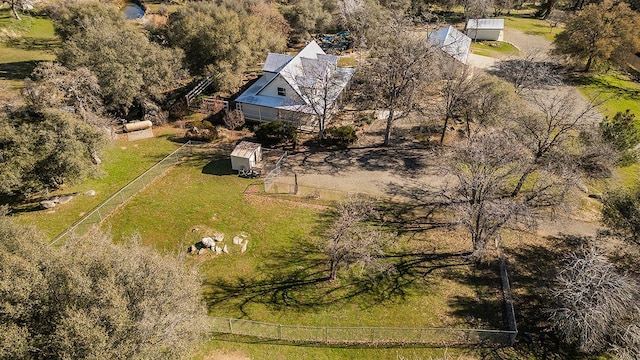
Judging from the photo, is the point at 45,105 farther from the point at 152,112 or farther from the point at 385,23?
the point at 385,23

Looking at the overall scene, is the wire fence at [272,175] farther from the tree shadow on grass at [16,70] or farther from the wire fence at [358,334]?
the tree shadow on grass at [16,70]

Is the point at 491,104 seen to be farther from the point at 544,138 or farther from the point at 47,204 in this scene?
the point at 47,204

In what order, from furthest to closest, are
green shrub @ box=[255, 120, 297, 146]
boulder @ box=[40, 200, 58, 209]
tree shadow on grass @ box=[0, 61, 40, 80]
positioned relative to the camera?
1. tree shadow on grass @ box=[0, 61, 40, 80]
2. green shrub @ box=[255, 120, 297, 146]
3. boulder @ box=[40, 200, 58, 209]

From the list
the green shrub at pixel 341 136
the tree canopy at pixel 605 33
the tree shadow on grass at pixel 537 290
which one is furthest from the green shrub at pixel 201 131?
the tree canopy at pixel 605 33

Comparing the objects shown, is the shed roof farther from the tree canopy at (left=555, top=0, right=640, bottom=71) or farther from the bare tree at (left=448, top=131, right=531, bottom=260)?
the tree canopy at (left=555, top=0, right=640, bottom=71)

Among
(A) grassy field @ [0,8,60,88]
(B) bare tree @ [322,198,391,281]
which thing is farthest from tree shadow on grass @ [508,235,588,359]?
(A) grassy field @ [0,8,60,88]

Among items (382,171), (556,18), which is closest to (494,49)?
(556,18)
